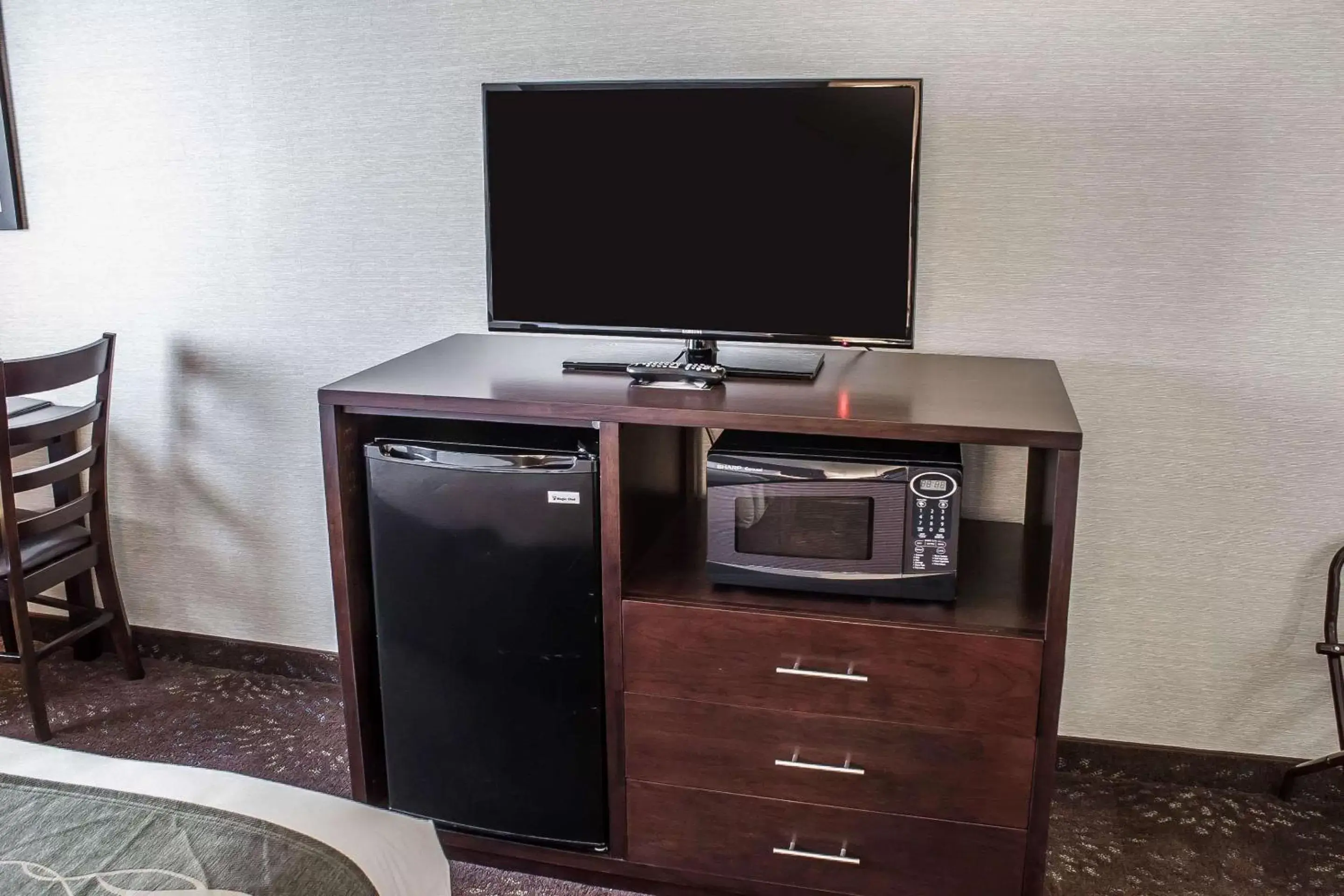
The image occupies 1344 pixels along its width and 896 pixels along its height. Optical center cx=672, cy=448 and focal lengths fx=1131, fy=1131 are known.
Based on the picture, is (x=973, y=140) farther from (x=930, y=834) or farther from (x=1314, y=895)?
(x=1314, y=895)

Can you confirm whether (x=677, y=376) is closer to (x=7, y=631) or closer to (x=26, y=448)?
(x=26, y=448)

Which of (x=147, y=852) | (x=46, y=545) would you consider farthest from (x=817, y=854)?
(x=46, y=545)

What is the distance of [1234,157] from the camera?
6.89 feet

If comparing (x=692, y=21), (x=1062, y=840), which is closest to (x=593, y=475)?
(x=692, y=21)

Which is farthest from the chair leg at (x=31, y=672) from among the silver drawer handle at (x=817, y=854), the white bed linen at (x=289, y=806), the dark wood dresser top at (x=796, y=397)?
the silver drawer handle at (x=817, y=854)

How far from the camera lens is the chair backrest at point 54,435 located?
7.82 ft

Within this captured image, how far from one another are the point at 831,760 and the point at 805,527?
0.40 metres

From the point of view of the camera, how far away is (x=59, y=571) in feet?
8.62

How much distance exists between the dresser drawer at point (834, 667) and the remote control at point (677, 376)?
1.28 ft

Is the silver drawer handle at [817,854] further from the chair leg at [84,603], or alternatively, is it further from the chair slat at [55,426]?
the chair leg at [84,603]

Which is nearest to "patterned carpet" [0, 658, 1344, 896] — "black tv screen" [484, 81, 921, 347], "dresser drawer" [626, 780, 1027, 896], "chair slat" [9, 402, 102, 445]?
"dresser drawer" [626, 780, 1027, 896]

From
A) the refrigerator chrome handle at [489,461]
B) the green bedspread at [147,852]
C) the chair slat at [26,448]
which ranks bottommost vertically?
the green bedspread at [147,852]

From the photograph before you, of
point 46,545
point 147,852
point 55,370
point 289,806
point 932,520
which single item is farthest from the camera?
point 46,545

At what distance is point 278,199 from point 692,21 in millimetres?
1055
